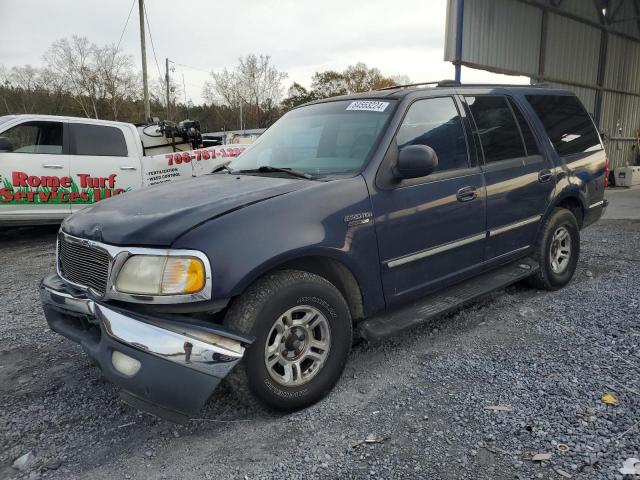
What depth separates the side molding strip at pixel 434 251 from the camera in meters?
3.04

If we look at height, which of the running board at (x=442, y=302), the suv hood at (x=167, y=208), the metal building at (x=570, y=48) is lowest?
the running board at (x=442, y=302)

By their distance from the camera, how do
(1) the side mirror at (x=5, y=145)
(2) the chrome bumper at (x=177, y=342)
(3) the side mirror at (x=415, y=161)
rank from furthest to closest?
(1) the side mirror at (x=5, y=145)
(3) the side mirror at (x=415, y=161)
(2) the chrome bumper at (x=177, y=342)

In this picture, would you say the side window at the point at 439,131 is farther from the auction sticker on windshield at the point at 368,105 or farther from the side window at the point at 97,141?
the side window at the point at 97,141

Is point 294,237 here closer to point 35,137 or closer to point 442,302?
point 442,302

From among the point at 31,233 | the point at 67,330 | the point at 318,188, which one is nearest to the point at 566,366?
the point at 318,188

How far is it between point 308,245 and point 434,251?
108cm

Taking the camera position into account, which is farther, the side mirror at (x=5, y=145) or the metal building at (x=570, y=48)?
the metal building at (x=570, y=48)

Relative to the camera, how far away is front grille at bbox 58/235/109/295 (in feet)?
7.99

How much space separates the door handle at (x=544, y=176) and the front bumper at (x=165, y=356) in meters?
3.04

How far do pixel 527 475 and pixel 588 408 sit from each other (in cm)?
74

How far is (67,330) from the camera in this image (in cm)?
261

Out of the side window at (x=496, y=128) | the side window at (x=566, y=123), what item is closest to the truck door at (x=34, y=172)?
the side window at (x=496, y=128)

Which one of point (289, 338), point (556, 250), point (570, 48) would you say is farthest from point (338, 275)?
point (570, 48)

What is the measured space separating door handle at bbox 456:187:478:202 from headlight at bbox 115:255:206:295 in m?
1.95
